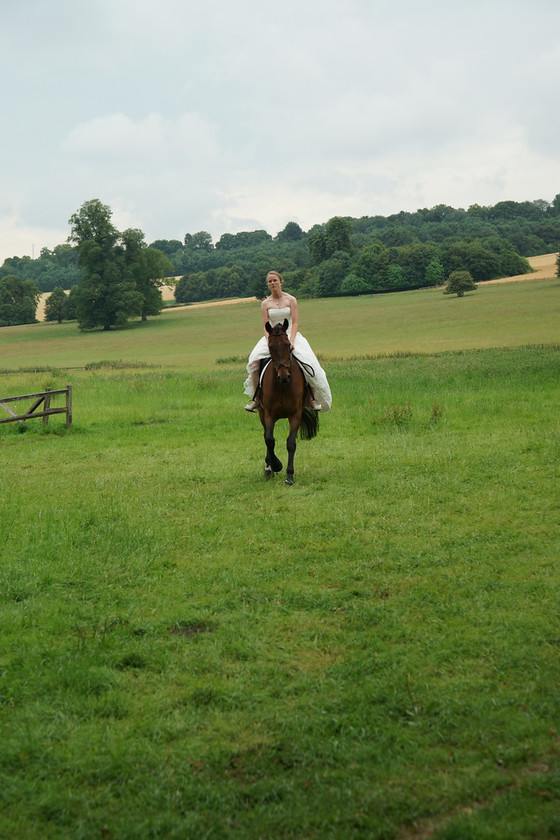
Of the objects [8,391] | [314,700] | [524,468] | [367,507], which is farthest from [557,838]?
[8,391]

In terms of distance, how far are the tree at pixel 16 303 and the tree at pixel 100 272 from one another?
19.5 m

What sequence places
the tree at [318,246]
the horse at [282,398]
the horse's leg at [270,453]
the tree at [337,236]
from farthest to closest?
1. the tree at [318,246]
2. the tree at [337,236]
3. the horse's leg at [270,453]
4. the horse at [282,398]

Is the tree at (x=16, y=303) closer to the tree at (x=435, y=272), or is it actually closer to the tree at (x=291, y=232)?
the tree at (x=435, y=272)

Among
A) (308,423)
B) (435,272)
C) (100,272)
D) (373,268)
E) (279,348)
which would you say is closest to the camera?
(279,348)

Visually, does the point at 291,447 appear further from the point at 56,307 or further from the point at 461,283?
the point at 56,307

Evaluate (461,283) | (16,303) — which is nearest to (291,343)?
(461,283)

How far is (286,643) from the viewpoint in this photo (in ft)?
18.6

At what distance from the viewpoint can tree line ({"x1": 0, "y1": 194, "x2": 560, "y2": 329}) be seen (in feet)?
279

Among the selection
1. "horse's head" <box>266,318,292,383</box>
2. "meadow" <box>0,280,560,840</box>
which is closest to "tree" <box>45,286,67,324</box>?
"meadow" <box>0,280,560,840</box>

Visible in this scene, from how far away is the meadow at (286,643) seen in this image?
150 inches

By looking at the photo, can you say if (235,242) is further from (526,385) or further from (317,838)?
(317,838)

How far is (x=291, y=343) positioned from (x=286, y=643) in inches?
263

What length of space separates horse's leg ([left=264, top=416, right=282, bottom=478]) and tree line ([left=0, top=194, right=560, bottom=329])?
245ft

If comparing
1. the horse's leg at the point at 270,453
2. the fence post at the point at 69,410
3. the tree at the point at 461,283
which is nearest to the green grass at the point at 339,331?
the tree at the point at 461,283
